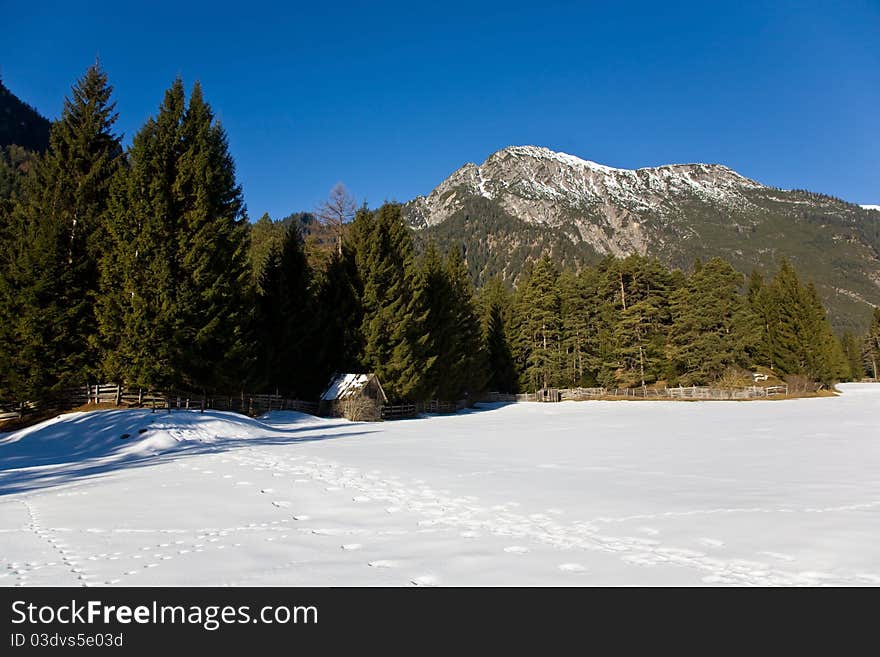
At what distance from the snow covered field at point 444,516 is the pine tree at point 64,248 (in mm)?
9471

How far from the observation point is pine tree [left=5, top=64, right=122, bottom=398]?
2316 cm

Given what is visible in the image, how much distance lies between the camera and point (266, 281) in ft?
114

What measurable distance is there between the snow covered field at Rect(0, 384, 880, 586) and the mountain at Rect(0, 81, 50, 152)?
146841 millimetres

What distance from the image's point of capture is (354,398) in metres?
32.3

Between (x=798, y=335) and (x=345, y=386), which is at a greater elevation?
(x=798, y=335)

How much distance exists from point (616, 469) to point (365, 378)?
23211mm

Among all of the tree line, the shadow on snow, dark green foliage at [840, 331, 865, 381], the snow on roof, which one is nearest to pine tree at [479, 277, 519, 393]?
the tree line

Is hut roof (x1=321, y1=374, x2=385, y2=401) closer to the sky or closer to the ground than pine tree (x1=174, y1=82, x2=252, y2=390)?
closer to the ground

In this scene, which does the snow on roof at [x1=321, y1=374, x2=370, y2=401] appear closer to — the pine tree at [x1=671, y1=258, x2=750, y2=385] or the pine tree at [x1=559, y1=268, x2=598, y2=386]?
the pine tree at [x1=559, y1=268, x2=598, y2=386]

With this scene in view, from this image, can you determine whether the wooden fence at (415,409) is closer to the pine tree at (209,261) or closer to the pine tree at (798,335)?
the pine tree at (209,261)

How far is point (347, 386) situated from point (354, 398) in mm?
1438

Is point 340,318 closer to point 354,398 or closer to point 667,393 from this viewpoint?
point 354,398

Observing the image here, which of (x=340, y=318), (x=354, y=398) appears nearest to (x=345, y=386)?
(x=354, y=398)

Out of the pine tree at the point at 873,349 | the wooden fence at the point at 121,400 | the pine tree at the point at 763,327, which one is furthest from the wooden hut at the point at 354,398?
the pine tree at the point at 873,349
